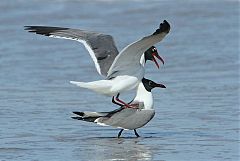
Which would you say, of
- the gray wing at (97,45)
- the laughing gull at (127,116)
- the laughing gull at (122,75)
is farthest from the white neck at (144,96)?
the gray wing at (97,45)

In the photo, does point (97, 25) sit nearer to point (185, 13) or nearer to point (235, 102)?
point (185, 13)

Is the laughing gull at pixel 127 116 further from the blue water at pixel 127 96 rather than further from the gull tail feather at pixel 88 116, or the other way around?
the blue water at pixel 127 96

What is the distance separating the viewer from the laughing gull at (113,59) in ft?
31.1

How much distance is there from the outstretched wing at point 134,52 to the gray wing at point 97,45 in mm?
243

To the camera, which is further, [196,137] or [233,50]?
[233,50]

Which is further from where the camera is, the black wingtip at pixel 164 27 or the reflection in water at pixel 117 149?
the black wingtip at pixel 164 27

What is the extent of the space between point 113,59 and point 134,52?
635 millimetres

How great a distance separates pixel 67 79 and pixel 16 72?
867 mm

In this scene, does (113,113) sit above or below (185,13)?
above

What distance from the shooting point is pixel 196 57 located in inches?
602

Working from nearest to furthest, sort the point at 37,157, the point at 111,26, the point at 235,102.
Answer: the point at 37,157 < the point at 235,102 < the point at 111,26

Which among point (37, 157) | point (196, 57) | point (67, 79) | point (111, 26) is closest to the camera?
point (37, 157)

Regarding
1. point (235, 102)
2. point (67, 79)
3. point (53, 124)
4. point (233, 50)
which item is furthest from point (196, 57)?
point (53, 124)

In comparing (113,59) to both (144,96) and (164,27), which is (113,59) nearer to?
(144,96)
